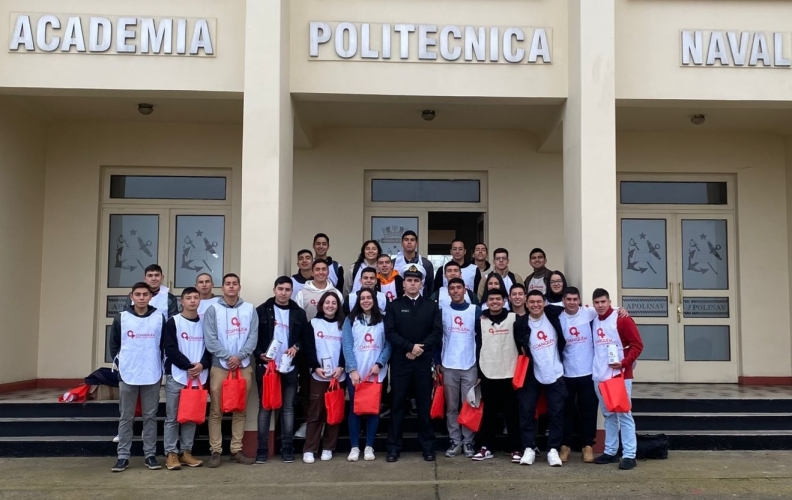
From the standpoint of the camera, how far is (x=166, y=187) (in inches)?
380

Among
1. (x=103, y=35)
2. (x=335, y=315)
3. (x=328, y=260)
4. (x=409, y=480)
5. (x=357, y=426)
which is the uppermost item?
(x=103, y=35)

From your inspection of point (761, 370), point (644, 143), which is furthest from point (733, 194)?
point (761, 370)

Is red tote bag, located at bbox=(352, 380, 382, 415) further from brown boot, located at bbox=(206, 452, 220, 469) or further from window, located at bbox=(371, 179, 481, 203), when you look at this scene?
window, located at bbox=(371, 179, 481, 203)

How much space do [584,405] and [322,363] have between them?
2517 mm

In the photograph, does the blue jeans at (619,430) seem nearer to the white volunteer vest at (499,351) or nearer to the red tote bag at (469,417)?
the white volunteer vest at (499,351)

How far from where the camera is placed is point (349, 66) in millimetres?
7641

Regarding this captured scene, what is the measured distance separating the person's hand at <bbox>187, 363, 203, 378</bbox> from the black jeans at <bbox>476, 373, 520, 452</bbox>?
261 cm

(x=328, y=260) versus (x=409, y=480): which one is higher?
(x=328, y=260)

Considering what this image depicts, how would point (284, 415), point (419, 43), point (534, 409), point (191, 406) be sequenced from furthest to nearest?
point (419, 43) < point (284, 415) < point (534, 409) < point (191, 406)

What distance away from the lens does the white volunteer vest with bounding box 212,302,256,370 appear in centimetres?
655

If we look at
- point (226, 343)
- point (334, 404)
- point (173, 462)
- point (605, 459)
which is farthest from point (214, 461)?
point (605, 459)

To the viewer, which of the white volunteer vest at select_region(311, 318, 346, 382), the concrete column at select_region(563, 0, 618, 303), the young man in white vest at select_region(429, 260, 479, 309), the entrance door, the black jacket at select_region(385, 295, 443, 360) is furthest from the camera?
the entrance door

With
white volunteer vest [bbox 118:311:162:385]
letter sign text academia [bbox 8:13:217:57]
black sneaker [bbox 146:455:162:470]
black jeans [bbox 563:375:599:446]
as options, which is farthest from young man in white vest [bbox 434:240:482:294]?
letter sign text academia [bbox 8:13:217:57]

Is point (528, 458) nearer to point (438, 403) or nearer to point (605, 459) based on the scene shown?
point (605, 459)
